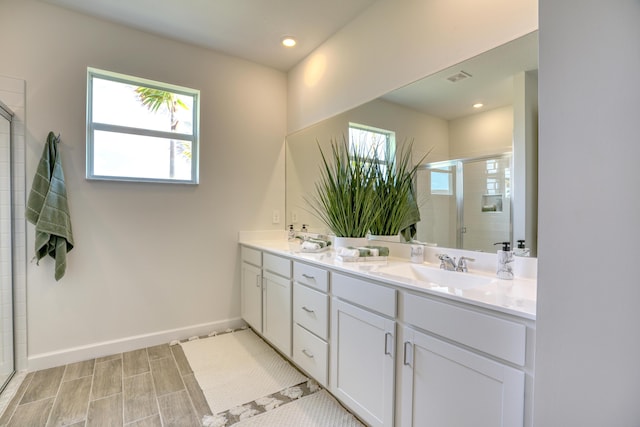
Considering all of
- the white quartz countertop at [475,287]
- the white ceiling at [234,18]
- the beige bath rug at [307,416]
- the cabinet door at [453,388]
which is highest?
the white ceiling at [234,18]

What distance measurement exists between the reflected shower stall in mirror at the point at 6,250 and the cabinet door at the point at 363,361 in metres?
2.20

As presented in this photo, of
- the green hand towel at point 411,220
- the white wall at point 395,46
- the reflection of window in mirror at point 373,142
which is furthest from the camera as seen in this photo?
the reflection of window in mirror at point 373,142

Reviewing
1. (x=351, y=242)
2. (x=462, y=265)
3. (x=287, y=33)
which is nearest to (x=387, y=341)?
(x=462, y=265)

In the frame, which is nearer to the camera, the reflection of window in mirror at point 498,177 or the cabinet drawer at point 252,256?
the reflection of window in mirror at point 498,177

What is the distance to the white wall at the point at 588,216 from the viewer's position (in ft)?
2.07

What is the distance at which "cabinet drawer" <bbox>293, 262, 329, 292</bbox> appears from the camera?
1.81m

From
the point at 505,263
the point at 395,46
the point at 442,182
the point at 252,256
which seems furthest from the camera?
the point at 252,256

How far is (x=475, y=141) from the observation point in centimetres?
166

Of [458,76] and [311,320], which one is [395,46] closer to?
[458,76]

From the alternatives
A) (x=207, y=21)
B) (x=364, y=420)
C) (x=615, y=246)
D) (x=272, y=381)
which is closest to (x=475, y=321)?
(x=615, y=246)

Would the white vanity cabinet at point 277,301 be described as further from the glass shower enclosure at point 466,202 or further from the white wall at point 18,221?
the white wall at point 18,221

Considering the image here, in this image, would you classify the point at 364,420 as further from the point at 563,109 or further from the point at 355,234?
the point at 563,109

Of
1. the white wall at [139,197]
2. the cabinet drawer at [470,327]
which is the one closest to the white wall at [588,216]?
the cabinet drawer at [470,327]

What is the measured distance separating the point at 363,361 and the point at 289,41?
102 inches
